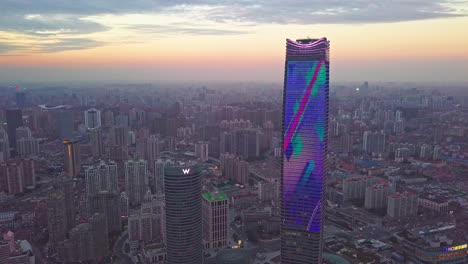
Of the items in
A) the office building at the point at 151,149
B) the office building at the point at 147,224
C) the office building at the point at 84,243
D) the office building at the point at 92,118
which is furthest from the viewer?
the office building at the point at 92,118

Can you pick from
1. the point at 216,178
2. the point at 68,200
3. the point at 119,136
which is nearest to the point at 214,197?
the point at 68,200

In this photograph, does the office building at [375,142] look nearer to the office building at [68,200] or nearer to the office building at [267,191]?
the office building at [267,191]

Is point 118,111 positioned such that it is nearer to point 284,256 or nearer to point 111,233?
point 111,233

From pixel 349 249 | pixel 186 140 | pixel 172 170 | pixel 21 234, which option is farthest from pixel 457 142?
pixel 21 234

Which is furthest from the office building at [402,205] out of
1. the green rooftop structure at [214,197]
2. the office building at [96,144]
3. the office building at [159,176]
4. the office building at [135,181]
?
the office building at [96,144]

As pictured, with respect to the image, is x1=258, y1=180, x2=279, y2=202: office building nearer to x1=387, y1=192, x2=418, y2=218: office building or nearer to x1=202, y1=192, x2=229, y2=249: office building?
x1=202, y1=192, x2=229, y2=249: office building
